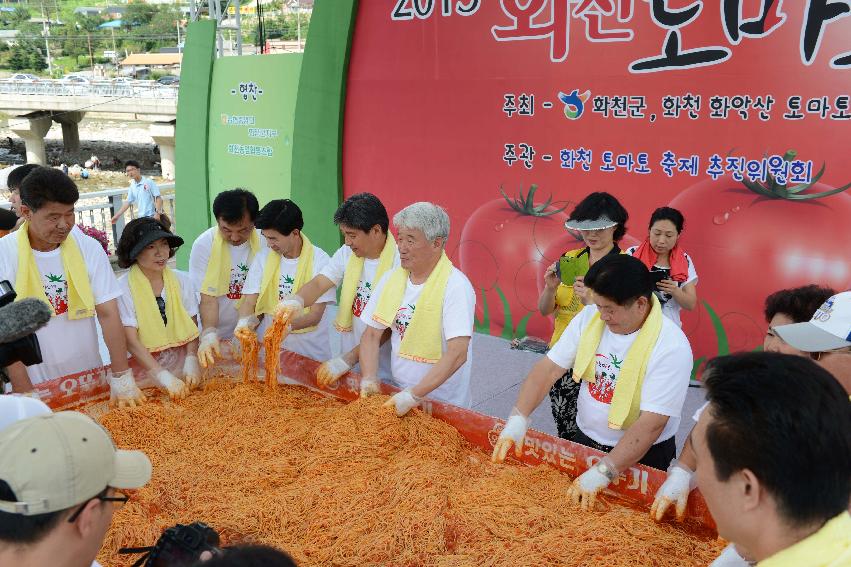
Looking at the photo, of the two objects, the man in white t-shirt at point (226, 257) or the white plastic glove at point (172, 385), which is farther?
the man in white t-shirt at point (226, 257)

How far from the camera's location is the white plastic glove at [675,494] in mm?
2008

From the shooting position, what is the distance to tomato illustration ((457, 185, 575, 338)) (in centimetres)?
525

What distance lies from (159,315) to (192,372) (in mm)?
A: 290

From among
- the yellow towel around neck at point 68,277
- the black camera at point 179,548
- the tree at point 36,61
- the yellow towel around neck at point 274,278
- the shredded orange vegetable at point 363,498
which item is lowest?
the shredded orange vegetable at point 363,498

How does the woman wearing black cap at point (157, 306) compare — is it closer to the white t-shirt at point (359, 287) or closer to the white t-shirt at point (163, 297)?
the white t-shirt at point (163, 297)

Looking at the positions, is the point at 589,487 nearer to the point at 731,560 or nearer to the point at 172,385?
the point at 731,560

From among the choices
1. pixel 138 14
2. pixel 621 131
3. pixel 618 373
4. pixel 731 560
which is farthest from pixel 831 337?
pixel 138 14

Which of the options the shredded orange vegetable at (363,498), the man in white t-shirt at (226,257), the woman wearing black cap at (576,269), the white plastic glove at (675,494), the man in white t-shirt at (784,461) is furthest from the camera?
the man in white t-shirt at (226,257)

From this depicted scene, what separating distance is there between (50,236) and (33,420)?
1686 millimetres

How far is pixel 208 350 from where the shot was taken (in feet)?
10.3

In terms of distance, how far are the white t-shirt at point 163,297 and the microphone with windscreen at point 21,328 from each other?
43.9 inches

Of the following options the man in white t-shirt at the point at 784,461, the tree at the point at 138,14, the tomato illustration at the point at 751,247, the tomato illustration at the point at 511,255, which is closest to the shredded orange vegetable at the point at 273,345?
the man in white t-shirt at the point at 784,461

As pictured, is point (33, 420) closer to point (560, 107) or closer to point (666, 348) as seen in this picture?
point (666, 348)

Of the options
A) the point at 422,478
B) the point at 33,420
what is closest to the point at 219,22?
the point at 422,478
